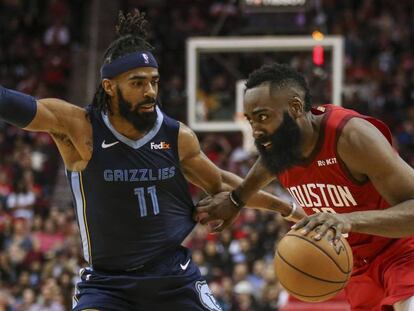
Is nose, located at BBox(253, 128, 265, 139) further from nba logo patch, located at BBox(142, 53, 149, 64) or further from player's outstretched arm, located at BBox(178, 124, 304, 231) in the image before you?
nba logo patch, located at BBox(142, 53, 149, 64)

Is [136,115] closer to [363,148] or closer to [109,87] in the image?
[109,87]

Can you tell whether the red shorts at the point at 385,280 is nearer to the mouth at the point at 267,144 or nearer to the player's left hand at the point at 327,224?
the player's left hand at the point at 327,224

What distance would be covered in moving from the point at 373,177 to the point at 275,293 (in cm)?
690

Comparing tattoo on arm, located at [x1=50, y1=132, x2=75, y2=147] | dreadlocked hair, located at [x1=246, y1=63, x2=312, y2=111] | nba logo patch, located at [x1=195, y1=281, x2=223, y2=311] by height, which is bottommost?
nba logo patch, located at [x1=195, y1=281, x2=223, y2=311]

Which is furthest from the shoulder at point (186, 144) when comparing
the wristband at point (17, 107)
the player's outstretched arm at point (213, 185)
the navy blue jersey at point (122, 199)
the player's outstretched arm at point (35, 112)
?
the wristband at point (17, 107)

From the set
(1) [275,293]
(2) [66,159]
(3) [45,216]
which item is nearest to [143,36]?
(2) [66,159]

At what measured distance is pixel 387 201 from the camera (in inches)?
180

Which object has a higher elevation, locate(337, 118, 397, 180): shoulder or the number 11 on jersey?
locate(337, 118, 397, 180): shoulder

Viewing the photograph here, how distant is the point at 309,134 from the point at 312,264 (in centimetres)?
78

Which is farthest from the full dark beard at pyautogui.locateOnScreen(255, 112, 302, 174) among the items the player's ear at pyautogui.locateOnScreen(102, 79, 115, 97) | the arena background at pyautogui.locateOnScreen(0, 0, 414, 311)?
the arena background at pyautogui.locateOnScreen(0, 0, 414, 311)

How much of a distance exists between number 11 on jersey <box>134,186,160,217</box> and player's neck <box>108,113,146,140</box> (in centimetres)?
30

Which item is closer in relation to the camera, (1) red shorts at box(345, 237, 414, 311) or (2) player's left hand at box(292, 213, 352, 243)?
(2) player's left hand at box(292, 213, 352, 243)

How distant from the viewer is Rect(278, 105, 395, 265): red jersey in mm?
4781

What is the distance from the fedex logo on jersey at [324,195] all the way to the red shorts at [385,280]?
355mm
